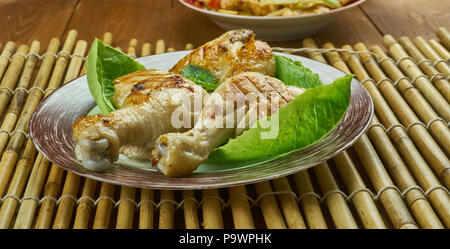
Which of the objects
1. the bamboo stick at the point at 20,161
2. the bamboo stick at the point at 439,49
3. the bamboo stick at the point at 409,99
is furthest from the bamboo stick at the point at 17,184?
the bamboo stick at the point at 439,49

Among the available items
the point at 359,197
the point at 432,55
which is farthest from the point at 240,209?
the point at 432,55

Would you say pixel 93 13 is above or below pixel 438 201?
above

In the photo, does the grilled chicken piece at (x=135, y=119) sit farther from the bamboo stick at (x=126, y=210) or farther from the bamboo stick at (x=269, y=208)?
the bamboo stick at (x=269, y=208)

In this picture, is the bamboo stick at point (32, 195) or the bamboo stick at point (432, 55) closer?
the bamboo stick at point (32, 195)

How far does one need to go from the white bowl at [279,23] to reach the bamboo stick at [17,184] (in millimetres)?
1005

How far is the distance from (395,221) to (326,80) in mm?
648

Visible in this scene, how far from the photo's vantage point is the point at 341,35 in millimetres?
2482

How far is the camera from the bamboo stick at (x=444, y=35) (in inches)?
89.4

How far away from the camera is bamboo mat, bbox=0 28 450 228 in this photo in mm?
1269

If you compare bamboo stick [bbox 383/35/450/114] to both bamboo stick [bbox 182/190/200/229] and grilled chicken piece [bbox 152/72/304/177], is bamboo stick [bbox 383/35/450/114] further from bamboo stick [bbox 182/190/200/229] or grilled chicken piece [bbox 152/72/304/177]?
bamboo stick [bbox 182/190/200/229]

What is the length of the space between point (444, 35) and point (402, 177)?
1.15m

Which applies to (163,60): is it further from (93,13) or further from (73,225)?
(93,13)
